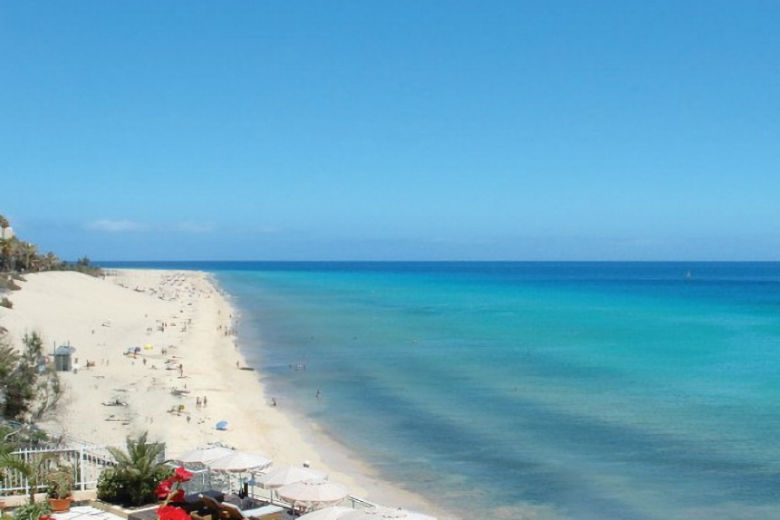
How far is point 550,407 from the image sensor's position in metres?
26.8

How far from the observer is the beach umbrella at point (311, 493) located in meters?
13.0

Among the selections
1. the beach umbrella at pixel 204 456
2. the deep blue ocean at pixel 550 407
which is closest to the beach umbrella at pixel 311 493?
the beach umbrella at pixel 204 456

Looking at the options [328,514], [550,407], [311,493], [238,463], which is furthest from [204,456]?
[550,407]

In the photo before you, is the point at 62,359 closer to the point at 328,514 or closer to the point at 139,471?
the point at 139,471

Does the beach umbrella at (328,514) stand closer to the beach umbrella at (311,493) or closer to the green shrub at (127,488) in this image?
the beach umbrella at (311,493)

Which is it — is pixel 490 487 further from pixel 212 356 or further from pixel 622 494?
pixel 212 356

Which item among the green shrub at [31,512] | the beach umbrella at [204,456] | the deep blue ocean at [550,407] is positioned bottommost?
the deep blue ocean at [550,407]

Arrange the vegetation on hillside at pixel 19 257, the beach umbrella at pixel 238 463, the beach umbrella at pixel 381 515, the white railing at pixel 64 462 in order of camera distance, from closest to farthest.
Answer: the beach umbrella at pixel 381 515
the white railing at pixel 64 462
the beach umbrella at pixel 238 463
the vegetation on hillside at pixel 19 257

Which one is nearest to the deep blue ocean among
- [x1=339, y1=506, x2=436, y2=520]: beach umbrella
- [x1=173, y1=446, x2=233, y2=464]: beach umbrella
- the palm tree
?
[x1=173, y1=446, x2=233, y2=464]: beach umbrella

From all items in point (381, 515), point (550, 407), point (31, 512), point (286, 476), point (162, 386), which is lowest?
point (550, 407)

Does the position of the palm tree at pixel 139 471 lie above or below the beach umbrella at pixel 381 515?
above

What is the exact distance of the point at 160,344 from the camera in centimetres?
3969

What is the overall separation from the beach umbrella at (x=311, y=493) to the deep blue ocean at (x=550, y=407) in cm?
437

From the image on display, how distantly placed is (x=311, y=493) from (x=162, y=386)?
16.9 metres
